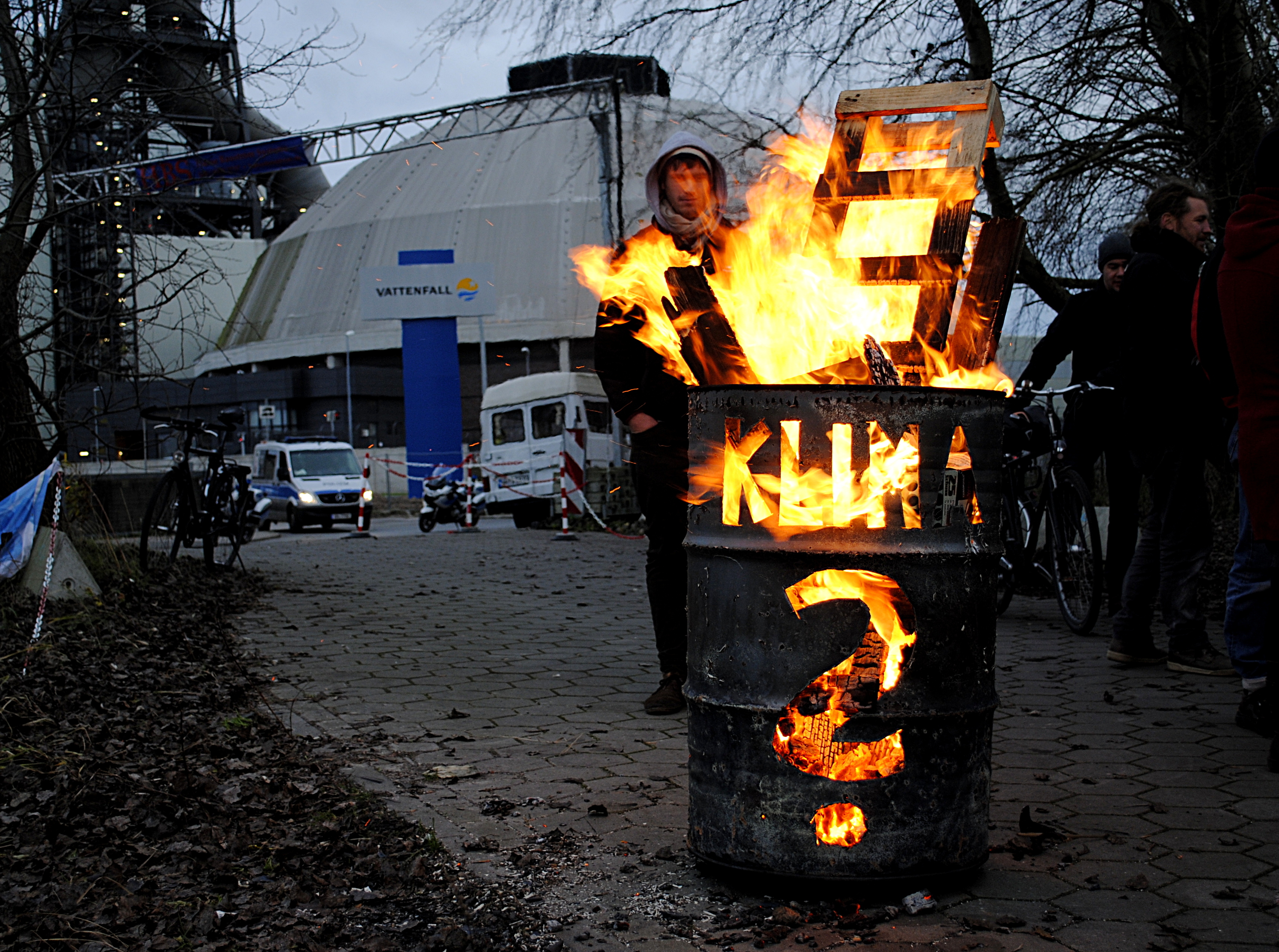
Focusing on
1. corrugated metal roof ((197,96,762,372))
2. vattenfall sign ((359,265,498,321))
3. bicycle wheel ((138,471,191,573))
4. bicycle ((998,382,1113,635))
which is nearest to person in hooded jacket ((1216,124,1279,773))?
bicycle ((998,382,1113,635))

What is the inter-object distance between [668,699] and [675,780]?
101 cm

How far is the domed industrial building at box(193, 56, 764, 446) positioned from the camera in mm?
60312

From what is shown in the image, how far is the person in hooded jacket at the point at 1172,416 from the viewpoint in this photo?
17.2 feet

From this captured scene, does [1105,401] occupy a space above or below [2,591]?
above

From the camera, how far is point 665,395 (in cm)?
459

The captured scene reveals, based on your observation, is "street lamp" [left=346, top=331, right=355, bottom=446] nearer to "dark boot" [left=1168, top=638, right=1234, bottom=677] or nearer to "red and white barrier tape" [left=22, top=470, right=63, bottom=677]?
"red and white barrier tape" [left=22, top=470, right=63, bottom=677]

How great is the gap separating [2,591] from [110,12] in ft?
12.5

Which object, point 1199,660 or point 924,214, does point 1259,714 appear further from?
point 924,214

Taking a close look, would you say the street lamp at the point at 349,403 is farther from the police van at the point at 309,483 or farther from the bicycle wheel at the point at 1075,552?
the bicycle wheel at the point at 1075,552

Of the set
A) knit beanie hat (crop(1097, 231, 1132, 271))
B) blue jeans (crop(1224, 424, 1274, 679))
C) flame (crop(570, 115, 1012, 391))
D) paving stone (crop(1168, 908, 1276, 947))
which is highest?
knit beanie hat (crop(1097, 231, 1132, 271))

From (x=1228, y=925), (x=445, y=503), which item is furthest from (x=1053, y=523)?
(x=445, y=503)

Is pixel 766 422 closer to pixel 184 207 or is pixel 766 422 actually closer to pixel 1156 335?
pixel 1156 335

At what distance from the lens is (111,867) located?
304 cm

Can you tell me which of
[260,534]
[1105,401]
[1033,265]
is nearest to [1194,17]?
[1033,265]
